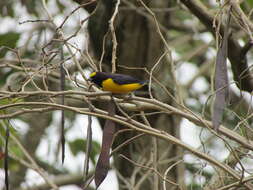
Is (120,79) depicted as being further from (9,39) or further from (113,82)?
(9,39)

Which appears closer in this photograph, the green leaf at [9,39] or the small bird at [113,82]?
the small bird at [113,82]

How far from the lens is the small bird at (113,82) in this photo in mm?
2775

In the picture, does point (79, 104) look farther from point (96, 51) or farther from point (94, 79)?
point (94, 79)

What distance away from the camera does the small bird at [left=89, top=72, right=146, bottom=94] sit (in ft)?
9.11

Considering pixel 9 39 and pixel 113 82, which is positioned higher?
pixel 9 39

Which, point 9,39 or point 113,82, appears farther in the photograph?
point 9,39

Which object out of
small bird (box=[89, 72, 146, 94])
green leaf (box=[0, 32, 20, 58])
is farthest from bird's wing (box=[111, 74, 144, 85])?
green leaf (box=[0, 32, 20, 58])

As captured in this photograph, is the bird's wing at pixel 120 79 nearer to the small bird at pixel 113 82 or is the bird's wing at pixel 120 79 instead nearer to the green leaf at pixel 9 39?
the small bird at pixel 113 82

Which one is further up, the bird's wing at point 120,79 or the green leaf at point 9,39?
the green leaf at point 9,39

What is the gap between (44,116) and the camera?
21.2ft

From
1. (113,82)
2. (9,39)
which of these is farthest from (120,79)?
(9,39)

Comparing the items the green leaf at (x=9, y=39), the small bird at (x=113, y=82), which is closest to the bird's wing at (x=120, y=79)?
the small bird at (x=113, y=82)

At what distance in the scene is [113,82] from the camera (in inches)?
110

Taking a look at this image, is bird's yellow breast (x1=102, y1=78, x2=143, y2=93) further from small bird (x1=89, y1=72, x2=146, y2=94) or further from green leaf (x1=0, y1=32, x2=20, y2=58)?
green leaf (x1=0, y1=32, x2=20, y2=58)
